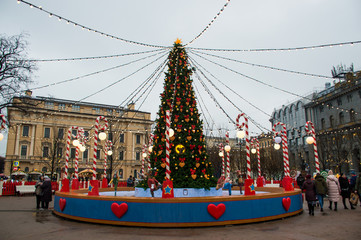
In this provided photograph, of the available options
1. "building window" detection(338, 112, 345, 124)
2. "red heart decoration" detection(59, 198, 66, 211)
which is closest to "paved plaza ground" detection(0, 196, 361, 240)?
"red heart decoration" detection(59, 198, 66, 211)

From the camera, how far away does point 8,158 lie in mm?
48875

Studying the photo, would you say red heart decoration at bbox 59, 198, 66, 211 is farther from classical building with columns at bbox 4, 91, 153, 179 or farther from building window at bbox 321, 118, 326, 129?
building window at bbox 321, 118, 326, 129

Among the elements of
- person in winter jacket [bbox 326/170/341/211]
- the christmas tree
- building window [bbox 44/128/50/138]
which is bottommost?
person in winter jacket [bbox 326/170/341/211]

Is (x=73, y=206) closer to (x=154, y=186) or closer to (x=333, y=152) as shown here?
(x=154, y=186)

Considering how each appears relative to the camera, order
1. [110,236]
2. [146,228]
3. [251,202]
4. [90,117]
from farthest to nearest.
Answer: [90,117]
[251,202]
[146,228]
[110,236]

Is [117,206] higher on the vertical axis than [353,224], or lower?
higher

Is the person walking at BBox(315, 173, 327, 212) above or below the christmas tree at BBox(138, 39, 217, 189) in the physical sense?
below

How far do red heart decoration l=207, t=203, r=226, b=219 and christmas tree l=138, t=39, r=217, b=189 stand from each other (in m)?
2.81

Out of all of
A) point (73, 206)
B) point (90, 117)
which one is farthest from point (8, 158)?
point (73, 206)

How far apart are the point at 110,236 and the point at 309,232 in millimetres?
5781

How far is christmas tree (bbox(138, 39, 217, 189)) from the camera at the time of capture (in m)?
11.6

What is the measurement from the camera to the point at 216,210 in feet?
28.0

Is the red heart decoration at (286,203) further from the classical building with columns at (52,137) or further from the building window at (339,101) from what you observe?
the building window at (339,101)

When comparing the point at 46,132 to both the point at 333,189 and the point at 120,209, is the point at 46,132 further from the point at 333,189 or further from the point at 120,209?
the point at 333,189
